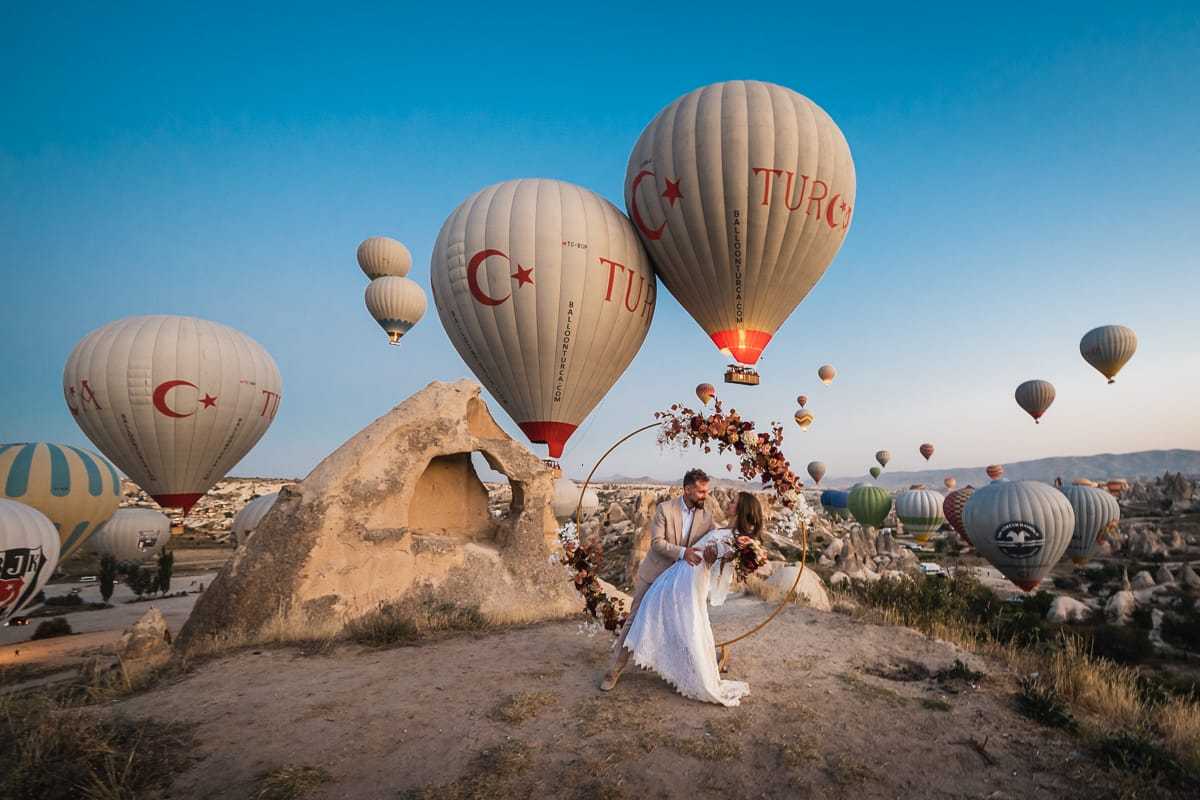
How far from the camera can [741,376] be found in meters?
16.8

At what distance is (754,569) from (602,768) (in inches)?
95.5

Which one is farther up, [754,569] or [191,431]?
[191,431]

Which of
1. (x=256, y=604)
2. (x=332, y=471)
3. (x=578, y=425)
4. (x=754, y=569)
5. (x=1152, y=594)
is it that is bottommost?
(x=1152, y=594)

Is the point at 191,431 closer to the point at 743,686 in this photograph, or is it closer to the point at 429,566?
the point at 429,566

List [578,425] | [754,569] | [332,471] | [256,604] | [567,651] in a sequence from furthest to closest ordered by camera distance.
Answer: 1. [578,425]
2. [332,471]
3. [256,604]
4. [567,651]
5. [754,569]

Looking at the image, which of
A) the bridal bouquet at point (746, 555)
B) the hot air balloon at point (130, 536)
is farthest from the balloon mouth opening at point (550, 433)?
the hot air balloon at point (130, 536)

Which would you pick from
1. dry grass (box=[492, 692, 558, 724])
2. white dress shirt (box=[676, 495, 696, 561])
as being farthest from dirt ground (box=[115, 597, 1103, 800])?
white dress shirt (box=[676, 495, 696, 561])

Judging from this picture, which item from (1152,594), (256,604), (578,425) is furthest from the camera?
(1152,594)

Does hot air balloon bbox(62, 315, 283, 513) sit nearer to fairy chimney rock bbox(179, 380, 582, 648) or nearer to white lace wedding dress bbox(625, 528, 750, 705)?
fairy chimney rock bbox(179, 380, 582, 648)

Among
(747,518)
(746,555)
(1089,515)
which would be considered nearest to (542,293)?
(747,518)

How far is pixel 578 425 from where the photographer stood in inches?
693

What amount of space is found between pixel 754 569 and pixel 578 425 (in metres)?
12.2

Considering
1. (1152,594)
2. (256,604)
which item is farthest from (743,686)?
(1152,594)

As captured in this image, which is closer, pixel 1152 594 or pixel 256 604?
pixel 256 604
